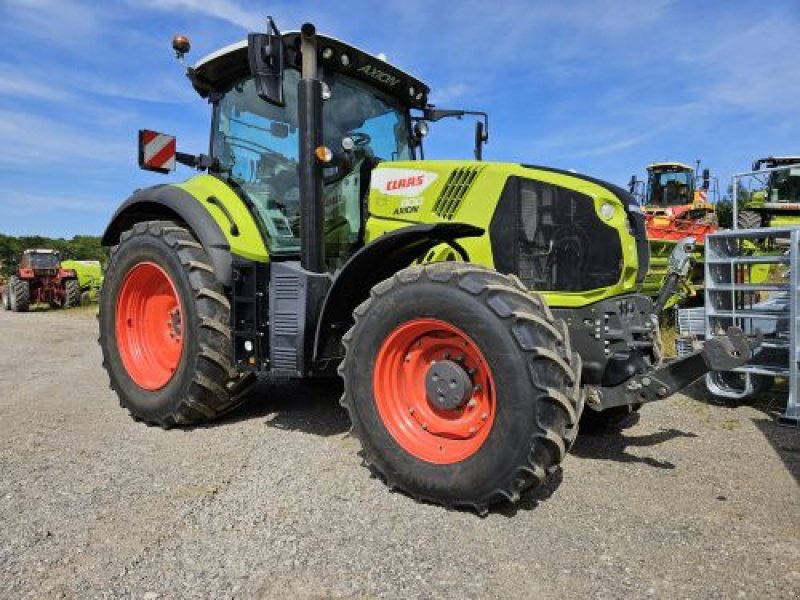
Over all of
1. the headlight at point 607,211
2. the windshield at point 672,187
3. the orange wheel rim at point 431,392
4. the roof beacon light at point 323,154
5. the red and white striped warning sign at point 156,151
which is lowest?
the orange wheel rim at point 431,392

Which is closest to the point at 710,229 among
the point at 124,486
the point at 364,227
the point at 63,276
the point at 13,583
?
the point at 364,227

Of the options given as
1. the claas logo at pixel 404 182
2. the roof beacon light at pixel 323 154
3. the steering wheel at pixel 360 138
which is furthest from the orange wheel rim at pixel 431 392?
the steering wheel at pixel 360 138

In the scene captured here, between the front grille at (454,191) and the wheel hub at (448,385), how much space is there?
3.27 feet

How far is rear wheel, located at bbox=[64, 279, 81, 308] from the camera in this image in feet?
69.2

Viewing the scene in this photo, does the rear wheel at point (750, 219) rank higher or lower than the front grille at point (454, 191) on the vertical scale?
higher

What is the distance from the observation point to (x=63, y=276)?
21516mm

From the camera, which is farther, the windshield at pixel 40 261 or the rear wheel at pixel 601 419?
the windshield at pixel 40 261

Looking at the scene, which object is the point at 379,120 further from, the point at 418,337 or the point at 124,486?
the point at 124,486

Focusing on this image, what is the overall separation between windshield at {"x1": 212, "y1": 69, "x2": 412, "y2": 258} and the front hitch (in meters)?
2.08

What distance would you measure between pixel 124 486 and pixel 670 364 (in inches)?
117

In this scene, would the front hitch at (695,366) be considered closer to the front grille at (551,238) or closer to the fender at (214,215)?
the front grille at (551,238)

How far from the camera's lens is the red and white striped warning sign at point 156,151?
4.83m

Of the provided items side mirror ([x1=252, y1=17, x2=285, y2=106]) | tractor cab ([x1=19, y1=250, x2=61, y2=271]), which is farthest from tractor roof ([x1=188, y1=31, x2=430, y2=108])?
tractor cab ([x1=19, y1=250, x2=61, y2=271])

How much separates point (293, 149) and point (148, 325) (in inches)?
76.9
